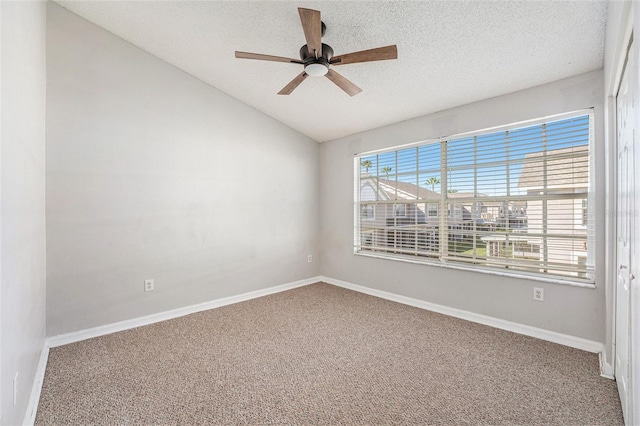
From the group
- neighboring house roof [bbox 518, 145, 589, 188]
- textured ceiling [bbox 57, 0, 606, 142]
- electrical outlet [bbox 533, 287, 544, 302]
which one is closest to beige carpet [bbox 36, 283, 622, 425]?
electrical outlet [bbox 533, 287, 544, 302]

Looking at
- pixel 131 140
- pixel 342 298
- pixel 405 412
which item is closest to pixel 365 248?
pixel 342 298

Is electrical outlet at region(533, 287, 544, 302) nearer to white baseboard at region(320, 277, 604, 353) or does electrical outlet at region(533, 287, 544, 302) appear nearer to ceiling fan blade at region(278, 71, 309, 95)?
white baseboard at region(320, 277, 604, 353)

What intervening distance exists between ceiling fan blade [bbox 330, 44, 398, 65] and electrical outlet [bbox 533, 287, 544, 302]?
8.11 feet

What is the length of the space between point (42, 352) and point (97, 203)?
4.32 feet

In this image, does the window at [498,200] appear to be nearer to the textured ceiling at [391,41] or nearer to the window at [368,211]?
the window at [368,211]

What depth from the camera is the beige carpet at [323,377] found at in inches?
68.1

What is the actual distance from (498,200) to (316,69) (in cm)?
228

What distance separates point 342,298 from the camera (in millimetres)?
3996

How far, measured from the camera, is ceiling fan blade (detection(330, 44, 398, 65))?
6.59 ft

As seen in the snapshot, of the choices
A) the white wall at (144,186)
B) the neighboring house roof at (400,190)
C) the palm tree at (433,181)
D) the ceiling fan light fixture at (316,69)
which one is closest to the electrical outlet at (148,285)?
the white wall at (144,186)

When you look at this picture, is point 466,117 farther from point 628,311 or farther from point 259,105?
point 259,105

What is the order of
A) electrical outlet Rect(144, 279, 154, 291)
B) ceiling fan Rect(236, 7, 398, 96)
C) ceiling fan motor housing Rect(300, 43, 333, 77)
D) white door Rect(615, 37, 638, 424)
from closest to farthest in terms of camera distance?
white door Rect(615, 37, 638, 424)
ceiling fan Rect(236, 7, 398, 96)
ceiling fan motor housing Rect(300, 43, 333, 77)
electrical outlet Rect(144, 279, 154, 291)

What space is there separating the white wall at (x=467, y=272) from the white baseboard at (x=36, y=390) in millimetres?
3458

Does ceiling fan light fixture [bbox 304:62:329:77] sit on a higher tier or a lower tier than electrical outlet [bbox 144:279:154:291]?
higher
